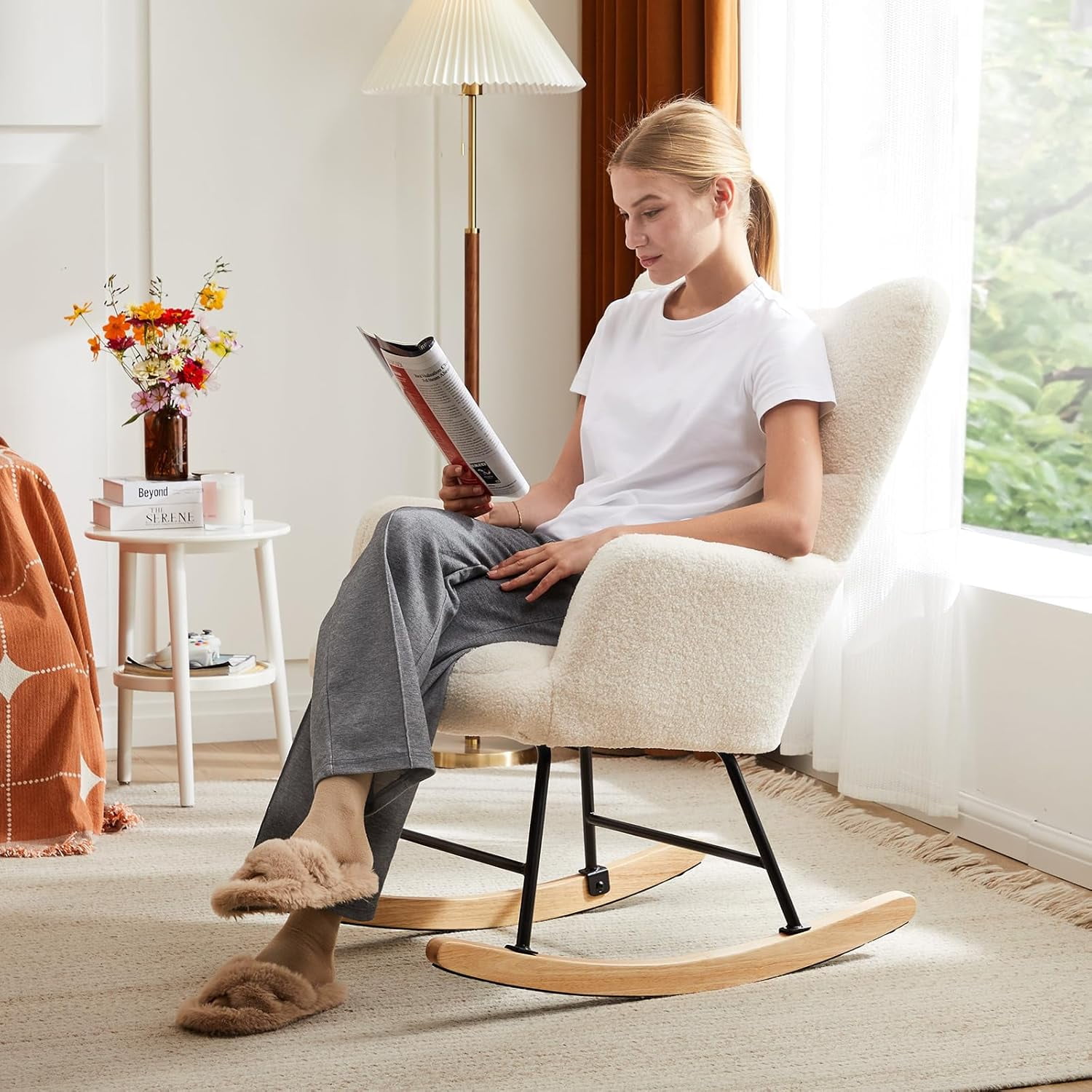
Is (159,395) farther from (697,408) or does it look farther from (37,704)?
(697,408)

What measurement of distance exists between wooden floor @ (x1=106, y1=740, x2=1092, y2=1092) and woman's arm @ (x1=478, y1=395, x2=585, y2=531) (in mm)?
873

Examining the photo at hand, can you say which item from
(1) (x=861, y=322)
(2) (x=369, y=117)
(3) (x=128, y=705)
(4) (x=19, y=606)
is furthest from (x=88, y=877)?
(2) (x=369, y=117)

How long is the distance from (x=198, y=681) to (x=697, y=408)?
1216mm

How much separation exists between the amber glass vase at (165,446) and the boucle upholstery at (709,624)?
119 centimetres

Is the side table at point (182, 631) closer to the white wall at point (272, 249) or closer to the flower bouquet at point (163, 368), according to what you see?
the flower bouquet at point (163, 368)

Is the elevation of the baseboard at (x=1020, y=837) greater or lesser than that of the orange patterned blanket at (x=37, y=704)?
lesser

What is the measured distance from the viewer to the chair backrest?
1.75 meters

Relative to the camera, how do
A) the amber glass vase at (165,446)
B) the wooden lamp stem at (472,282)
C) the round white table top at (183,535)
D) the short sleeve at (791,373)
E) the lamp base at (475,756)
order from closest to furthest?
the short sleeve at (791,373)
the round white table top at (183,535)
the amber glass vase at (165,446)
the lamp base at (475,756)
the wooden lamp stem at (472,282)

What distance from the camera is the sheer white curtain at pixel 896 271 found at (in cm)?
231

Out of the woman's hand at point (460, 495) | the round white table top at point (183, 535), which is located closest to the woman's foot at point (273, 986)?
the woman's hand at point (460, 495)

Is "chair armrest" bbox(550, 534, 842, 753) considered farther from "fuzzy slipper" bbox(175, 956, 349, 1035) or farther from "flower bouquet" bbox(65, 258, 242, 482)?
"flower bouquet" bbox(65, 258, 242, 482)

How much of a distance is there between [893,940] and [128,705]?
1487 millimetres

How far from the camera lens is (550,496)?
203cm

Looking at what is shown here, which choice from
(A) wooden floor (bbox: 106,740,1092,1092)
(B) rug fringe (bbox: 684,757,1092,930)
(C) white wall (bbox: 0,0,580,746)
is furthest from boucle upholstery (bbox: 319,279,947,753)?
(C) white wall (bbox: 0,0,580,746)
